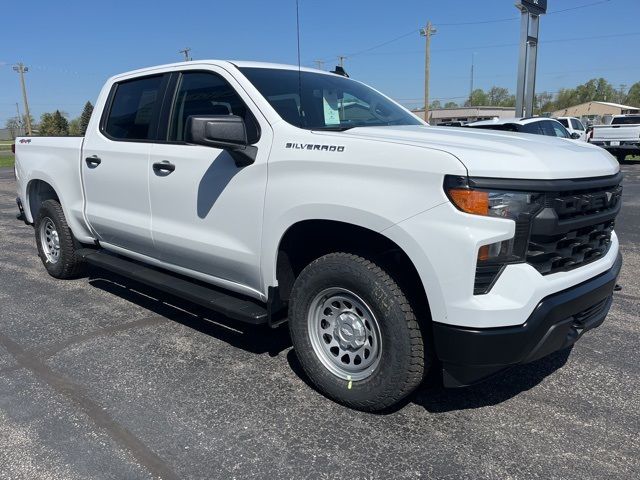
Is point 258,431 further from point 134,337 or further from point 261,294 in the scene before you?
point 134,337

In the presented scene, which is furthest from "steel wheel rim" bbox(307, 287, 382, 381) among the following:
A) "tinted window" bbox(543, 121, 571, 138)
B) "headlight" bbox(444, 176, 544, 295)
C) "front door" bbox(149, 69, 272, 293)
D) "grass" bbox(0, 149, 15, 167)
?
"grass" bbox(0, 149, 15, 167)

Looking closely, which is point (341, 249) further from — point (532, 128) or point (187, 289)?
point (532, 128)

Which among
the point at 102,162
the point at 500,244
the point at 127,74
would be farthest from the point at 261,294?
the point at 127,74

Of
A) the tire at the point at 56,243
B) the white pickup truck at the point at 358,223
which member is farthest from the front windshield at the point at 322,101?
the tire at the point at 56,243

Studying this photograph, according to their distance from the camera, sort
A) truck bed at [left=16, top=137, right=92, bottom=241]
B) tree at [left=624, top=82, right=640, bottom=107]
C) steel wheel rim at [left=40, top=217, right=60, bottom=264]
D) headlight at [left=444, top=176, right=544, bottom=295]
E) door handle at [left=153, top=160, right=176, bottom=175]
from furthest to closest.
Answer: tree at [left=624, top=82, right=640, bottom=107], steel wheel rim at [left=40, top=217, right=60, bottom=264], truck bed at [left=16, top=137, right=92, bottom=241], door handle at [left=153, top=160, right=176, bottom=175], headlight at [left=444, top=176, right=544, bottom=295]

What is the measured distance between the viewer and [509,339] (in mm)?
2516

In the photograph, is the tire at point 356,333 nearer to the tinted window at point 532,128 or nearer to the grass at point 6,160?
the tinted window at point 532,128

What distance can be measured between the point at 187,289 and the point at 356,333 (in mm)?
1465

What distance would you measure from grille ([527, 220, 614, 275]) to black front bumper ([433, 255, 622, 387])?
0.48ft

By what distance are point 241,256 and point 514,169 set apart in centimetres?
176

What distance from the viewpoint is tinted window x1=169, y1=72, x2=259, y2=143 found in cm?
357

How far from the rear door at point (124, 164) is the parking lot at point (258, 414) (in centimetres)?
81

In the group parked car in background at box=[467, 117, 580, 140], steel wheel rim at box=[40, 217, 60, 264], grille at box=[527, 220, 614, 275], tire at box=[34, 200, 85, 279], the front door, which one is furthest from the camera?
parked car in background at box=[467, 117, 580, 140]

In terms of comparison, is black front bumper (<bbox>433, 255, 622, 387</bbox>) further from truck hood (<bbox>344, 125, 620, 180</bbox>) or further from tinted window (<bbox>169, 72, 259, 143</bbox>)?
tinted window (<bbox>169, 72, 259, 143</bbox>)
